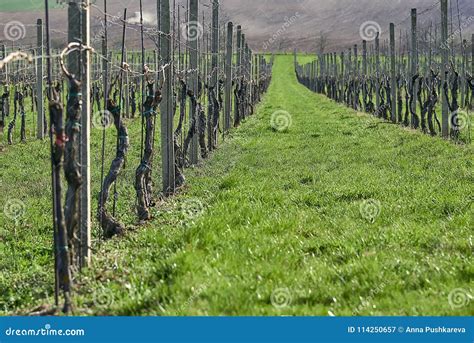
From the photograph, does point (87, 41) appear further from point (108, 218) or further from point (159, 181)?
point (159, 181)

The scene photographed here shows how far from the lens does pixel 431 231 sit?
6.88 m

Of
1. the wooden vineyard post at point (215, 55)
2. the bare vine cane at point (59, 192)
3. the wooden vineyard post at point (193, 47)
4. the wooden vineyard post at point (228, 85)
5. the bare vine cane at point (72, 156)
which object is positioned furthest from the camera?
the wooden vineyard post at point (228, 85)

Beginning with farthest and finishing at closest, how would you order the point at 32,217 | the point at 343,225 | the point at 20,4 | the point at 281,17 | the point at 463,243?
1. the point at 281,17
2. the point at 20,4
3. the point at 32,217
4. the point at 343,225
5. the point at 463,243

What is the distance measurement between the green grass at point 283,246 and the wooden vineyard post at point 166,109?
0.38m

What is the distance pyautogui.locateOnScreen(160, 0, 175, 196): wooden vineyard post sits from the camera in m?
9.98

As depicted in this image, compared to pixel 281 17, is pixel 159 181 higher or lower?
lower

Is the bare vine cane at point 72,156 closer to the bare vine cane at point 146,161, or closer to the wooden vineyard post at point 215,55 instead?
the bare vine cane at point 146,161

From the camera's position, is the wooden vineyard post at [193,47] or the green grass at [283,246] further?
the wooden vineyard post at [193,47]

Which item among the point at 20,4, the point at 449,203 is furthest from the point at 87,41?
the point at 20,4

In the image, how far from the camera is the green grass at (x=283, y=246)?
16.3ft

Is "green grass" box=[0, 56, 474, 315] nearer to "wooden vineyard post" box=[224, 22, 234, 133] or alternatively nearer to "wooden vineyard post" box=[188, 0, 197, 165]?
"wooden vineyard post" box=[188, 0, 197, 165]

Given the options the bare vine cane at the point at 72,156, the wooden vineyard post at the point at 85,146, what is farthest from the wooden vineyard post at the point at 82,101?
the bare vine cane at the point at 72,156

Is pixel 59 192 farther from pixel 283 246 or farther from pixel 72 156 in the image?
pixel 283 246

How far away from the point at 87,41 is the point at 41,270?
91.0 inches
